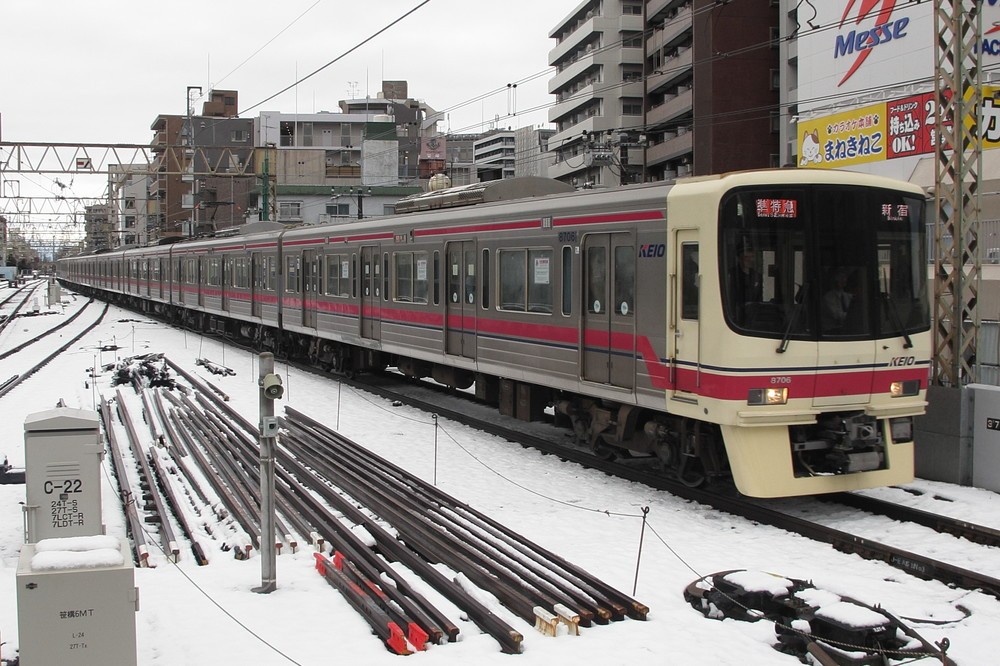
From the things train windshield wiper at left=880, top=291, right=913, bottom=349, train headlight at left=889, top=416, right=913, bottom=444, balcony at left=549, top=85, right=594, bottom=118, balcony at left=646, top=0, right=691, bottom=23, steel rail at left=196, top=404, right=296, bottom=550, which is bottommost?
steel rail at left=196, top=404, right=296, bottom=550

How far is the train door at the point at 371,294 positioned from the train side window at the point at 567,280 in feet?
19.5

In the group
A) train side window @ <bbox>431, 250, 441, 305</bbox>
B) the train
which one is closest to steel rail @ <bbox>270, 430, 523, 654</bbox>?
the train

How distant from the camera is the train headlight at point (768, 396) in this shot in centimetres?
814

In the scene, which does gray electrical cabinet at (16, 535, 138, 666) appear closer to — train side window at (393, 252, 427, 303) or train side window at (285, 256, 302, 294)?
train side window at (393, 252, 427, 303)

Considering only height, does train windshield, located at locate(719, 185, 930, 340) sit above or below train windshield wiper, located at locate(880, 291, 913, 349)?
above

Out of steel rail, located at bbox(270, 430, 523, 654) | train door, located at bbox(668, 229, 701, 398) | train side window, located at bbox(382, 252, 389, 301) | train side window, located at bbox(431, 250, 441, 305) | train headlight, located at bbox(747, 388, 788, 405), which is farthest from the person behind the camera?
train side window, located at bbox(382, 252, 389, 301)

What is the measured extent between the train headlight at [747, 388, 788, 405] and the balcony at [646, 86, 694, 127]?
1510 inches

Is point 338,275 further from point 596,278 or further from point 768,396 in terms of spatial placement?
point 768,396

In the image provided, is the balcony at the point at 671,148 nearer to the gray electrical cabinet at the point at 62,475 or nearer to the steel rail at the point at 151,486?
the steel rail at the point at 151,486

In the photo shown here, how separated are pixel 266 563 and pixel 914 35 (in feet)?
63.3

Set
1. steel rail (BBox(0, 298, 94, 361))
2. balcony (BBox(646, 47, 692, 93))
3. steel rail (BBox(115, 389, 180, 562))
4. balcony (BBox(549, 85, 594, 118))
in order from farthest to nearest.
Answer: balcony (BBox(549, 85, 594, 118))
balcony (BBox(646, 47, 692, 93))
steel rail (BBox(0, 298, 94, 361))
steel rail (BBox(115, 389, 180, 562))

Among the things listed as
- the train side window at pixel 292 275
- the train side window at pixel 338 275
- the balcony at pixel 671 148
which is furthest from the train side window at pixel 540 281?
the balcony at pixel 671 148

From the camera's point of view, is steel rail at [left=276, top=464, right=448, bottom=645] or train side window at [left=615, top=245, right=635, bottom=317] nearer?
steel rail at [left=276, top=464, right=448, bottom=645]

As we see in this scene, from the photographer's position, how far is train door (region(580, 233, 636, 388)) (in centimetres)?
959
